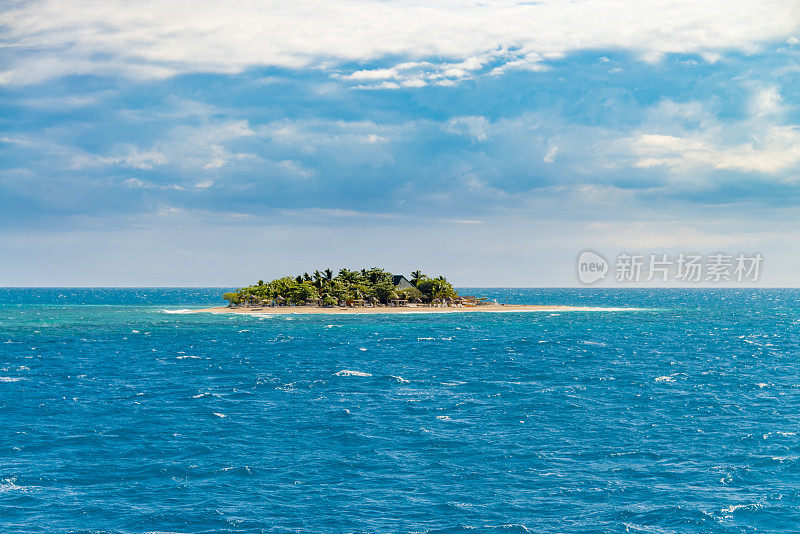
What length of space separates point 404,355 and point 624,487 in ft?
171

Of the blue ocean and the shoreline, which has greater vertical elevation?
the shoreline

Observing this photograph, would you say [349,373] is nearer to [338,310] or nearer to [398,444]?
[398,444]

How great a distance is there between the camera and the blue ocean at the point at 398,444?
26.8 metres

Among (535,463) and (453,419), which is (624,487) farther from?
(453,419)

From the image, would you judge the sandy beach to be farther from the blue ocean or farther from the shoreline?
the blue ocean

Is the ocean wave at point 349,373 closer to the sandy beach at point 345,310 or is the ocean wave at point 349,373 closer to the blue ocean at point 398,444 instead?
the blue ocean at point 398,444

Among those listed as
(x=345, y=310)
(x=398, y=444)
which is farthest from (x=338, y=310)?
(x=398, y=444)

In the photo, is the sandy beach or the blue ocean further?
the sandy beach

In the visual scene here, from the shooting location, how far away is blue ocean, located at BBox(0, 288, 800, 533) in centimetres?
2681

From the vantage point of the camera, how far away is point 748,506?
91.5 ft

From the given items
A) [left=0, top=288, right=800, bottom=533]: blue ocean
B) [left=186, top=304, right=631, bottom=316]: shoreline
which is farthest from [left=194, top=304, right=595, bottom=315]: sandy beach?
[left=0, top=288, right=800, bottom=533]: blue ocean

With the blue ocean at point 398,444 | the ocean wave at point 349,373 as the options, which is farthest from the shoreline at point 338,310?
the ocean wave at point 349,373

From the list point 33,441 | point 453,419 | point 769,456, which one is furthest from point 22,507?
Result: point 769,456

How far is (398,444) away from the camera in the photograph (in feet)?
123
